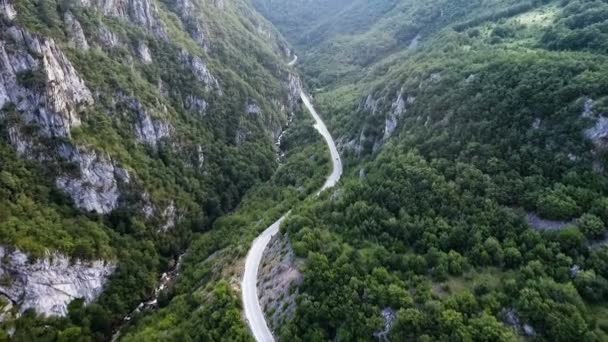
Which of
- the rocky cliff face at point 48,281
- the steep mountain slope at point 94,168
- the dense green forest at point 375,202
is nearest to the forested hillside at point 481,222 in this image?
the dense green forest at point 375,202

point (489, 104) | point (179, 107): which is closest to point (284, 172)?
point (179, 107)

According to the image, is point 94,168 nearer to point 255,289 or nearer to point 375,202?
point 255,289

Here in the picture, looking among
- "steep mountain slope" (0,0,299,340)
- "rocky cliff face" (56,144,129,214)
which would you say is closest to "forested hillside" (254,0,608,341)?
"steep mountain slope" (0,0,299,340)

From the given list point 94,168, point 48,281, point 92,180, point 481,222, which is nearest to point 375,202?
point 481,222

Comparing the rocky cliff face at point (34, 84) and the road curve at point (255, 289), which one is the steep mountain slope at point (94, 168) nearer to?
the rocky cliff face at point (34, 84)

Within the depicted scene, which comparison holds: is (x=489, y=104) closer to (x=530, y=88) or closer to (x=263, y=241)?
(x=530, y=88)

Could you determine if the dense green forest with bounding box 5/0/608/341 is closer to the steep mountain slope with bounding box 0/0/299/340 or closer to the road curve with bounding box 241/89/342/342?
the steep mountain slope with bounding box 0/0/299/340
